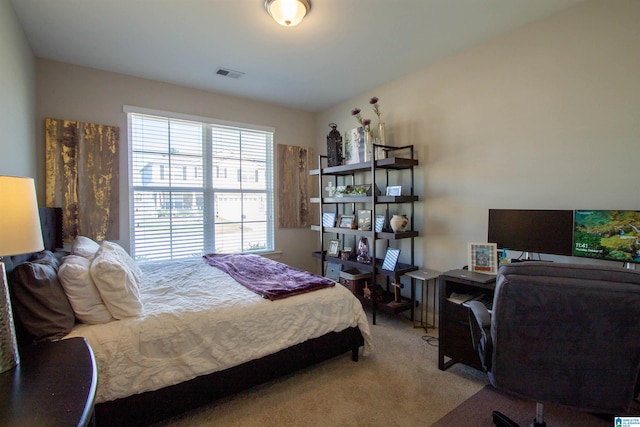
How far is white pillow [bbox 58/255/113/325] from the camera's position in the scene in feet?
5.32

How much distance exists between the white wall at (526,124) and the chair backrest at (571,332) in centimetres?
131

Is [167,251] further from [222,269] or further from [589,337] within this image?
[589,337]

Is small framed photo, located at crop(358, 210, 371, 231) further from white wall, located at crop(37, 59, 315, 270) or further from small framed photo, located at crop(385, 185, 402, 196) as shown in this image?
white wall, located at crop(37, 59, 315, 270)

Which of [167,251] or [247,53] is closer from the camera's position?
[247,53]

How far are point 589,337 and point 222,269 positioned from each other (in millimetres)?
2668

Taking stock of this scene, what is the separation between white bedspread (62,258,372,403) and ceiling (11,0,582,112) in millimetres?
2077

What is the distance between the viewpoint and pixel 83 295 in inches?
64.7

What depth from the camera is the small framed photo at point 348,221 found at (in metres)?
3.62

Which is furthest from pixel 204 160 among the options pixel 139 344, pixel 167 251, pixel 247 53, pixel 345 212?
pixel 139 344

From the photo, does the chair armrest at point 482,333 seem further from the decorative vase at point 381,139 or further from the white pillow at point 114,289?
the decorative vase at point 381,139

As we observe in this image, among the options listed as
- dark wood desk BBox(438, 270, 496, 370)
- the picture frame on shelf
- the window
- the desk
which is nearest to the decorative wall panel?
the window

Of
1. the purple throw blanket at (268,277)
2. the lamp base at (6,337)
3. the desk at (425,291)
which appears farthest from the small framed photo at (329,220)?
the lamp base at (6,337)

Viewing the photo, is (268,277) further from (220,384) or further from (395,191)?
(395,191)

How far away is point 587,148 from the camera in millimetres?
2154
